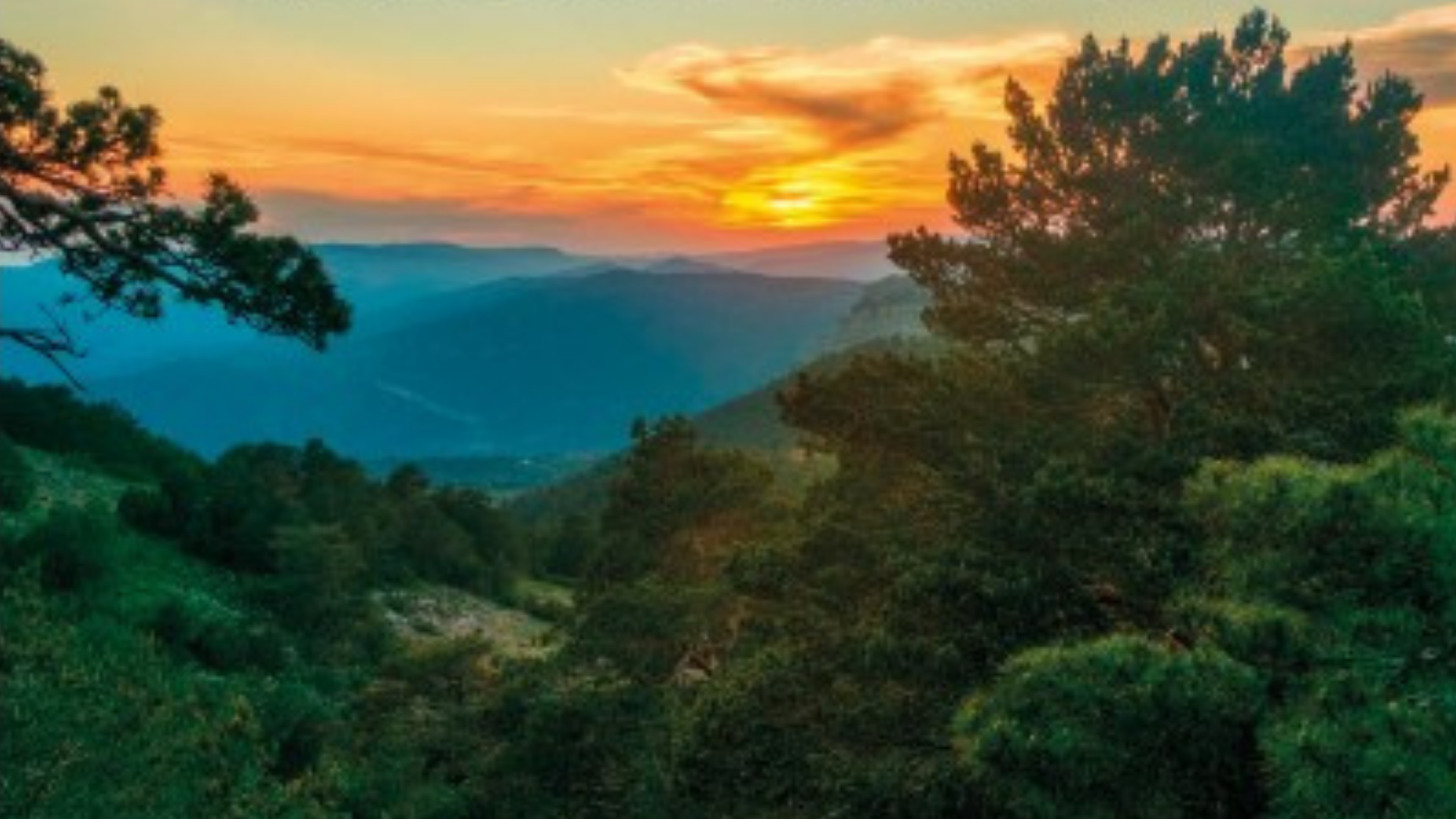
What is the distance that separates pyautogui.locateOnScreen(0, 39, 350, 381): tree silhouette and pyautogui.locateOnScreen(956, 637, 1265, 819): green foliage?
8889 millimetres

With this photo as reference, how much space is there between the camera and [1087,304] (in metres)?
25.6

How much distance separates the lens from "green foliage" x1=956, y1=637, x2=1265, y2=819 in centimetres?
1410

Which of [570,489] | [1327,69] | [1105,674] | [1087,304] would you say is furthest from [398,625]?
[570,489]

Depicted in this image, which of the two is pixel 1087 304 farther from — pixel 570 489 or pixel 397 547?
pixel 570 489

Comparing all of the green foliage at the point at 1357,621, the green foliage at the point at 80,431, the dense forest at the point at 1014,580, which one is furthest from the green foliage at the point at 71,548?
the green foliage at the point at 1357,621

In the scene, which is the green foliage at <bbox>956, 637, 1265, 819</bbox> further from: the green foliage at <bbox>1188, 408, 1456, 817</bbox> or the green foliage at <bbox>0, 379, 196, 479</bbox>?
the green foliage at <bbox>0, 379, 196, 479</bbox>

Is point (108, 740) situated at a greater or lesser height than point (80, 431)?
greater

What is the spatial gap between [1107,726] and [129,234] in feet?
40.1

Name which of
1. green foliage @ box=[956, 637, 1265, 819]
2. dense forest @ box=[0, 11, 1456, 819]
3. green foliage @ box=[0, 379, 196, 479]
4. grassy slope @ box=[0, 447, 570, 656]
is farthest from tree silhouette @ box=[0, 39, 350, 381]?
green foliage @ box=[0, 379, 196, 479]

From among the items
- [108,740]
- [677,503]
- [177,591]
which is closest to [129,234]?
[108,740]

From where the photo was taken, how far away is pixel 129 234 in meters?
13.3

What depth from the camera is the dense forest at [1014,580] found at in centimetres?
1279

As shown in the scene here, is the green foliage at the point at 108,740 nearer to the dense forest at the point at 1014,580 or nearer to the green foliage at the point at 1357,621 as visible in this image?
the dense forest at the point at 1014,580

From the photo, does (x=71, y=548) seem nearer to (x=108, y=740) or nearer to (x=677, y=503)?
(x=677, y=503)
